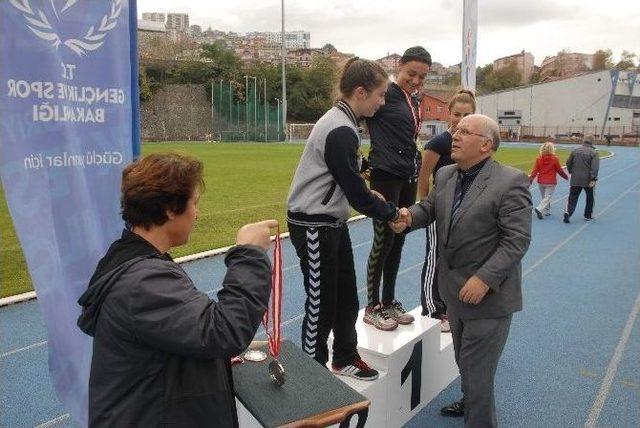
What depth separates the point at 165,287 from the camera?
140 centimetres

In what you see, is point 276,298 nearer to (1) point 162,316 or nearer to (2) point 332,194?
(1) point 162,316

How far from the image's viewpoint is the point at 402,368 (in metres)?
3.37

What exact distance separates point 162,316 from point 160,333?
4 cm

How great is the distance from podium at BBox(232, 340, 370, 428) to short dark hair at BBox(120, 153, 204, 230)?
0.75 meters

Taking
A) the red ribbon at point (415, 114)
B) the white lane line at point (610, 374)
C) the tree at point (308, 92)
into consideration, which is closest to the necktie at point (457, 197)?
the red ribbon at point (415, 114)

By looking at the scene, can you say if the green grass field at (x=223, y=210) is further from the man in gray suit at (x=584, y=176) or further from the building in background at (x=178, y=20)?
the building in background at (x=178, y=20)

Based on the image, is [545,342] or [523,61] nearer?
[545,342]

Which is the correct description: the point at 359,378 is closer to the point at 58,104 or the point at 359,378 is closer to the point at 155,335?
the point at 155,335

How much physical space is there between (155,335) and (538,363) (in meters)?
3.87

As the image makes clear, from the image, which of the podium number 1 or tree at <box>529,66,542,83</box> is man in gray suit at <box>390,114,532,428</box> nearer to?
the podium number 1

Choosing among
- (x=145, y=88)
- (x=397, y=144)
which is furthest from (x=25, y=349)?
(x=145, y=88)

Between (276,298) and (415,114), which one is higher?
(415,114)

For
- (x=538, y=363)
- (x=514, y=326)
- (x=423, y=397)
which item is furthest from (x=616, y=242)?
(x=423, y=397)

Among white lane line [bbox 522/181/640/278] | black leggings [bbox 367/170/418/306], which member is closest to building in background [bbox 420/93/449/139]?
white lane line [bbox 522/181/640/278]
